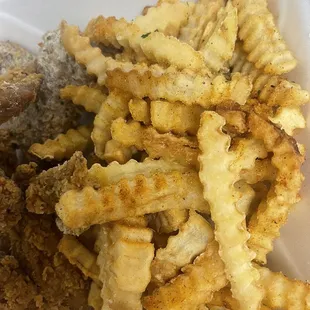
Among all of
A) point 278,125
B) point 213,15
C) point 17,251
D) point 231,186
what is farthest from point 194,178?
point 17,251

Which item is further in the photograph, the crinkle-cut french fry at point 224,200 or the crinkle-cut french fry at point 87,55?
the crinkle-cut french fry at point 87,55

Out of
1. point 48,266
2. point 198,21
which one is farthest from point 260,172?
point 48,266

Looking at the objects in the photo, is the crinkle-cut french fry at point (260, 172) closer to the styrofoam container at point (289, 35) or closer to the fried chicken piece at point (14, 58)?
the styrofoam container at point (289, 35)

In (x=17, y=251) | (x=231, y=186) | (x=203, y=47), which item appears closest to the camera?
(x=231, y=186)

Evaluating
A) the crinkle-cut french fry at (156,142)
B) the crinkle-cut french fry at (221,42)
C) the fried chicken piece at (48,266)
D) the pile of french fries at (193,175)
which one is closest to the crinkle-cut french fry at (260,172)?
the pile of french fries at (193,175)

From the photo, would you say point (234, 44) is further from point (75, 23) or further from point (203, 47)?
point (75, 23)

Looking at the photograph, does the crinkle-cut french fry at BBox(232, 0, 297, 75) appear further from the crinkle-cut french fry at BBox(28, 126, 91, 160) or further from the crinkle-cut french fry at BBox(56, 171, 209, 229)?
the crinkle-cut french fry at BBox(28, 126, 91, 160)
